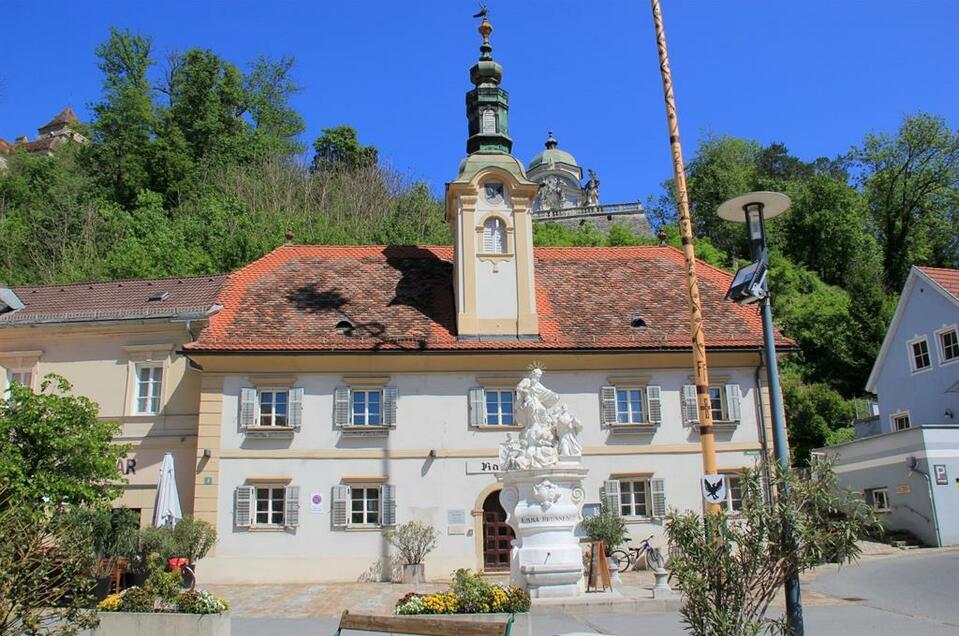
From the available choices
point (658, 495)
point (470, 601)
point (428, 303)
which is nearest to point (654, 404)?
point (658, 495)

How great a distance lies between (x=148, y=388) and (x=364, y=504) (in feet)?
23.8

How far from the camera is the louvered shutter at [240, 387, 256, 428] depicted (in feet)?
74.9

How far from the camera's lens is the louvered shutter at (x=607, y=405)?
78.2ft

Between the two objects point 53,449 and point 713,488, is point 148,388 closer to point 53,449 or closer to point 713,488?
point 53,449

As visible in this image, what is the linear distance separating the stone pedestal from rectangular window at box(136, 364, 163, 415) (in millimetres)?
12283

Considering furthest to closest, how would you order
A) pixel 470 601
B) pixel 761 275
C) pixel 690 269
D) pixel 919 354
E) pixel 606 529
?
pixel 919 354
pixel 606 529
pixel 690 269
pixel 470 601
pixel 761 275

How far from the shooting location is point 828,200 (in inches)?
2269

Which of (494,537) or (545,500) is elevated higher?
(545,500)

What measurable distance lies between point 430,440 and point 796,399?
23.7 metres

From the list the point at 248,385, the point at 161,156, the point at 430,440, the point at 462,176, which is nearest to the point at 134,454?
the point at 248,385

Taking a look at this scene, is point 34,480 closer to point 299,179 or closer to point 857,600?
point 857,600

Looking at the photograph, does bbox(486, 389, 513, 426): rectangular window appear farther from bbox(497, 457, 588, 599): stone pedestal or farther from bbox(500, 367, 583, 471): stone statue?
bbox(497, 457, 588, 599): stone pedestal

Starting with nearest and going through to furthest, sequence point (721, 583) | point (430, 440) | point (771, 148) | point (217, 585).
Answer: point (721, 583)
point (217, 585)
point (430, 440)
point (771, 148)

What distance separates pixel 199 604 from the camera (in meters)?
10.6
